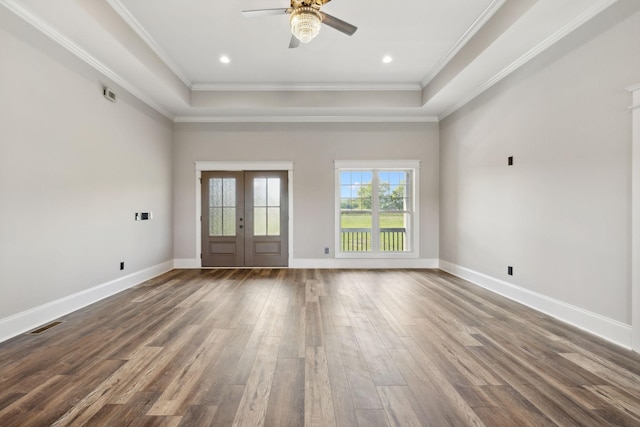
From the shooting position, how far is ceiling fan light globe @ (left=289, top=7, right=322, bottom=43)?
2.85m

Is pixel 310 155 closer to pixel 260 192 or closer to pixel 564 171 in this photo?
pixel 260 192

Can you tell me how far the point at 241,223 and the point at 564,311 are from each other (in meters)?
5.29

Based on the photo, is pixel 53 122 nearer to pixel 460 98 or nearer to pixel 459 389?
pixel 459 389

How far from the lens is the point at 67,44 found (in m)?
3.28

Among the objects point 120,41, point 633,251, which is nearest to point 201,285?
point 120,41

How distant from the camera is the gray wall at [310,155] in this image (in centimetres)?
601

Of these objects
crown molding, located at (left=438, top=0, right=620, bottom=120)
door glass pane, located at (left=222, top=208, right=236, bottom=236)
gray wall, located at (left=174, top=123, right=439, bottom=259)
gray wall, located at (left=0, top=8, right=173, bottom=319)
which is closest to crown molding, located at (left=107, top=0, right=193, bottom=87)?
gray wall, located at (left=0, top=8, right=173, bottom=319)

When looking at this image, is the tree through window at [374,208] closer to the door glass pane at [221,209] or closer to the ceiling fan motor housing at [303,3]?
the door glass pane at [221,209]

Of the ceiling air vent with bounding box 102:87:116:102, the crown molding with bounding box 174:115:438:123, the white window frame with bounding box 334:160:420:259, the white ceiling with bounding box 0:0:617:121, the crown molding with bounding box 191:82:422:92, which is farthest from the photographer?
the white window frame with bounding box 334:160:420:259

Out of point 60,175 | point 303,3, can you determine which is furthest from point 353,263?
point 60,175

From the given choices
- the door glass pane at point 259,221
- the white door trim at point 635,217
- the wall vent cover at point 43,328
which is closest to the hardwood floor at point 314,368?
the wall vent cover at point 43,328

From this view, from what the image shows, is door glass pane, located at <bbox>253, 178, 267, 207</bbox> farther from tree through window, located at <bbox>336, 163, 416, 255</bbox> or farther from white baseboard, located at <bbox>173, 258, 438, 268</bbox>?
tree through window, located at <bbox>336, 163, 416, 255</bbox>

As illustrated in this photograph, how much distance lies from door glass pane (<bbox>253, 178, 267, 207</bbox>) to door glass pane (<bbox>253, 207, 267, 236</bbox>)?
13 cm

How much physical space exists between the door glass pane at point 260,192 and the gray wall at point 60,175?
204 cm
